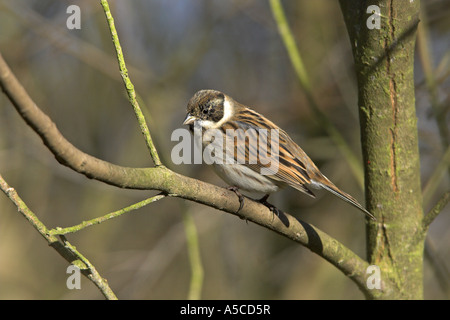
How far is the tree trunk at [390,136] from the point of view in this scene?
2826mm

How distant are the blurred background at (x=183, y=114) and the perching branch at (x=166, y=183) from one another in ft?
7.60

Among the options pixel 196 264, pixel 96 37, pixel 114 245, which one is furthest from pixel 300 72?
pixel 114 245

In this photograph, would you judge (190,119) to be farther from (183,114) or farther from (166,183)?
(183,114)

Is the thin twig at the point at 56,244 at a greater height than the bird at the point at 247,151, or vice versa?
the bird at the point at 247,151

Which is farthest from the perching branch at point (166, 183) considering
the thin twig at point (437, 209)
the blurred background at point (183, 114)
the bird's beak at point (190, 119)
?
the blurred background at point (183, 114)

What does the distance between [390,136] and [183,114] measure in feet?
12.2

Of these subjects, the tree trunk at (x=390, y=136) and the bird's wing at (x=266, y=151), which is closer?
the tree trunk at (x=390, y=136)

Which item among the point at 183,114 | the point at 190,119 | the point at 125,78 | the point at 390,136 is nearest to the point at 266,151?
the point at 190,119

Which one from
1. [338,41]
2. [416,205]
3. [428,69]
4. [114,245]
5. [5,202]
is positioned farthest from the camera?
[114,245]

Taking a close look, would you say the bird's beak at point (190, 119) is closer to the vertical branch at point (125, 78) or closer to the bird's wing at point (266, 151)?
the bird's wing at point (266, 151)

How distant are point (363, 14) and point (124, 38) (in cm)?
358

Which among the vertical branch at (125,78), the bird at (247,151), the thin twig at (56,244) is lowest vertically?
the thin twig at (56,244)

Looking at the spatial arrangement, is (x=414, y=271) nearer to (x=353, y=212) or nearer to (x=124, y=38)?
(x=353, y=212)
